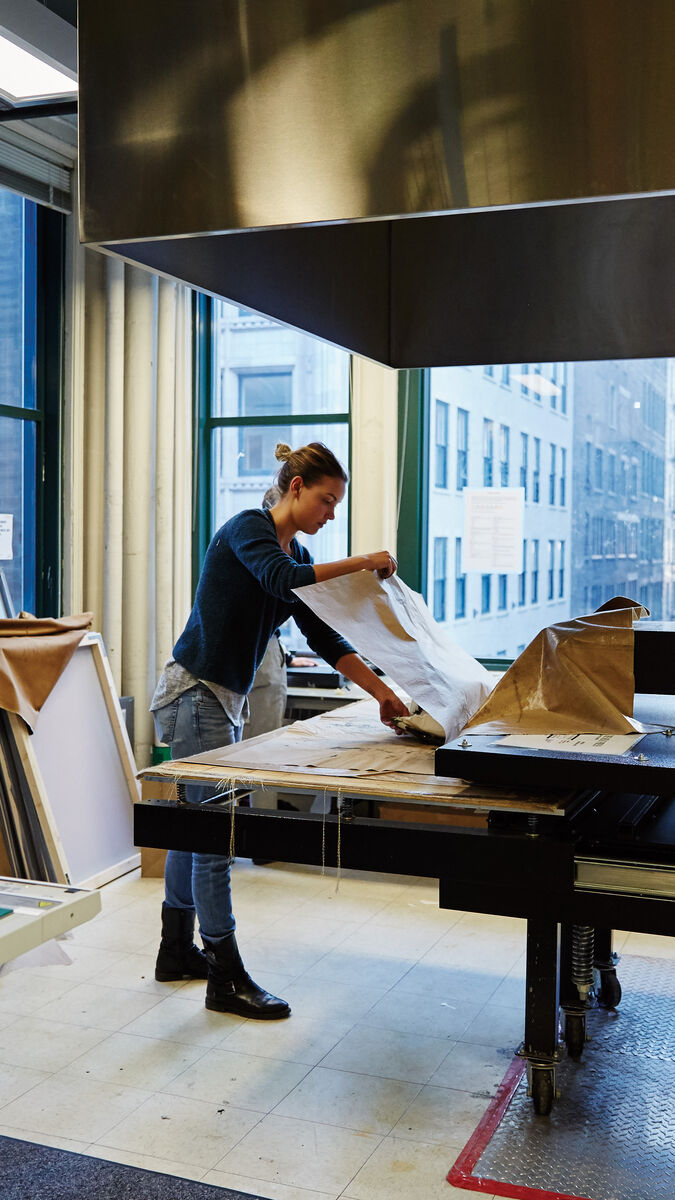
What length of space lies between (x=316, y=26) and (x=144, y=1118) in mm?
2068

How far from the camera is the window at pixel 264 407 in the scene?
4703 mm

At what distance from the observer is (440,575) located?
455 centimetres

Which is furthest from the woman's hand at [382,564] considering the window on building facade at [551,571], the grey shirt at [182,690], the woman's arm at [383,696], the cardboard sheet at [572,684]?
the window on building facade at [551,571]

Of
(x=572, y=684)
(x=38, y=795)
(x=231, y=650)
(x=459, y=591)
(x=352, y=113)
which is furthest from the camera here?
(x=459, y=591)

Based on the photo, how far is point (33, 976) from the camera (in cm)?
309

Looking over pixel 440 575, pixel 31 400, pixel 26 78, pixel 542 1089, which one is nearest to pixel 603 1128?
pixel 542 1089

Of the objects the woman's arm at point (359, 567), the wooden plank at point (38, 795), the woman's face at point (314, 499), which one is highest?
the woman's face at point (314, 499)

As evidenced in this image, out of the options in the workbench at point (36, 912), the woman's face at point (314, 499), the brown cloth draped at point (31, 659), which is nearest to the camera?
the workbench at point (36, 912)

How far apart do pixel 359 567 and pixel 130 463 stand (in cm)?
261

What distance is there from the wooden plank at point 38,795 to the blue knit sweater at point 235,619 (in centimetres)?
103

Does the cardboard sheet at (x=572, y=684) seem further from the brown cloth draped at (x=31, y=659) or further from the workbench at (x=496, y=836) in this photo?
the brown cloth draped at (x=31, y=659)

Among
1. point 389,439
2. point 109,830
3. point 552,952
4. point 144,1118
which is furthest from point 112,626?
point 552,952

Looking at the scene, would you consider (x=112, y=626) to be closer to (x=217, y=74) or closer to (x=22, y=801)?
(x=22, y=801)

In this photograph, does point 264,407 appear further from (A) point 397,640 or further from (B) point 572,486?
(A) point 397,640
